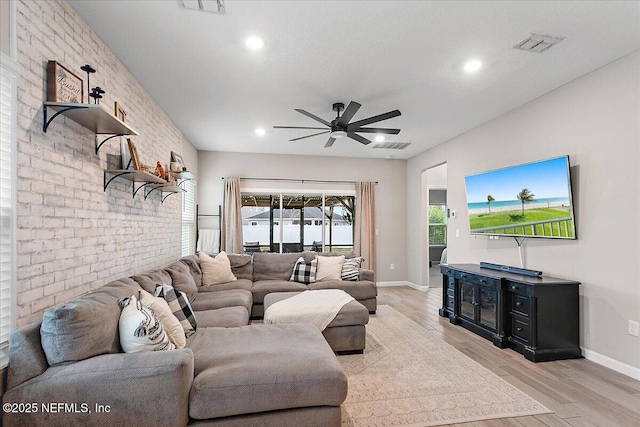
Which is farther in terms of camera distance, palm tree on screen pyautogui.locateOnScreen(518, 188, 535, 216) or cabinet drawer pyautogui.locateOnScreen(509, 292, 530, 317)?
palm tree on screen pyautogui.locateOnScreen(518, 188, 535, 216)

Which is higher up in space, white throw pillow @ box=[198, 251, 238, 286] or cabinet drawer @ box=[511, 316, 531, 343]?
white throw pillow @ box=[198, 251, 238, 286]

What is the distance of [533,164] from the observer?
3.58m

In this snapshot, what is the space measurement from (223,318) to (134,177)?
150 centimetres

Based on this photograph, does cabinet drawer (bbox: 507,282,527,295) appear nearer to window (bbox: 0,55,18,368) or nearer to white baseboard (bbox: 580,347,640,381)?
white baseboard (bbox: 580,347,640,381)

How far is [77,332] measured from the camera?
1665 mm

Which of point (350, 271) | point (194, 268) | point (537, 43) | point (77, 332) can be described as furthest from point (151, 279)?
point (537, 43)

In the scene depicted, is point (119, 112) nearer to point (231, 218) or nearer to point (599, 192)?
point (231, 218)

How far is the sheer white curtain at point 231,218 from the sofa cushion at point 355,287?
7.13 feet

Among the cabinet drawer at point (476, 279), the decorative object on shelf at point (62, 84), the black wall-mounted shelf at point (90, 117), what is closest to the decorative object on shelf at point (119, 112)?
the black wall-mounted shelf at point (90, 117)

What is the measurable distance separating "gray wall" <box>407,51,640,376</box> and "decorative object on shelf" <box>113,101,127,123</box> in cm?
419

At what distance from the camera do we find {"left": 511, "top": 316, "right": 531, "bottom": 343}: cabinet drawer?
3229 millimetres

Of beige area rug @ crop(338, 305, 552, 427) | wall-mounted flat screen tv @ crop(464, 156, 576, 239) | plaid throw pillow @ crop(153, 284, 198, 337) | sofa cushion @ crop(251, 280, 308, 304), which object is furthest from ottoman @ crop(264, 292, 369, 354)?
wall-mounted flat screen tv @ crop(464, 156, 576, 239)

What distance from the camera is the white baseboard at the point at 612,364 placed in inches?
109

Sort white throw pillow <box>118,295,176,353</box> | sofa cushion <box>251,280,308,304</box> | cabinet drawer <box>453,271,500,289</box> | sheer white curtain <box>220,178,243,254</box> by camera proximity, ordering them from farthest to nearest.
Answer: sheer white curtain <box>220,178,243,254</box>
sofa cushion <box>251,280,308,304</box>
cabinet drawer <box>453,271,500,289</box>
white throw pillow <box>118,295,176,353</box>
